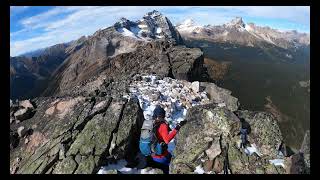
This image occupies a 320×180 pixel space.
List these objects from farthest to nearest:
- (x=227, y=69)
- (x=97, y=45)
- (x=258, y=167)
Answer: (x=227, y=69), (x=97, y=45), (x=258, y=167)

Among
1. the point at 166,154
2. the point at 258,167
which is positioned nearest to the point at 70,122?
the point at 166,154

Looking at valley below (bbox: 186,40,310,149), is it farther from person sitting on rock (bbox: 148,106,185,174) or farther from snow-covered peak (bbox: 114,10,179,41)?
person sitting on rock (bbox: 148,106,185,174)

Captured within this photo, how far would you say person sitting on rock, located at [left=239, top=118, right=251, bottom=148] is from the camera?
49.0ft

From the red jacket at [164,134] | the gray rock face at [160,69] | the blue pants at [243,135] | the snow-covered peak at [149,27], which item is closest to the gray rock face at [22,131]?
the gray rock face at [160,69]

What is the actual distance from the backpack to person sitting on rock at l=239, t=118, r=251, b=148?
3.08 metres

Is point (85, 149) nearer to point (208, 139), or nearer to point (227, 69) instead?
point (208, 139)

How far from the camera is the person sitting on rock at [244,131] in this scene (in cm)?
1494

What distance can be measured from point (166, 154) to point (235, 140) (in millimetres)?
2460

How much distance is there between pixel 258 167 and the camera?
45.5 ft

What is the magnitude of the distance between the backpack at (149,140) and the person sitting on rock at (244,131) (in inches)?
121

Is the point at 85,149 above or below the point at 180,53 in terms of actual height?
below

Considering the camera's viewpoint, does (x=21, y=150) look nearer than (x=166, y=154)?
No

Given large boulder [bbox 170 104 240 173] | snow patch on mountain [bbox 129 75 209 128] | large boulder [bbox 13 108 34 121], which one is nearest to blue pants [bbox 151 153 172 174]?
large boulder [bbox 170 104 240 173]

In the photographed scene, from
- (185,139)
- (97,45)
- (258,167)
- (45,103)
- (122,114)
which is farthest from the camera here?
(97,45)
